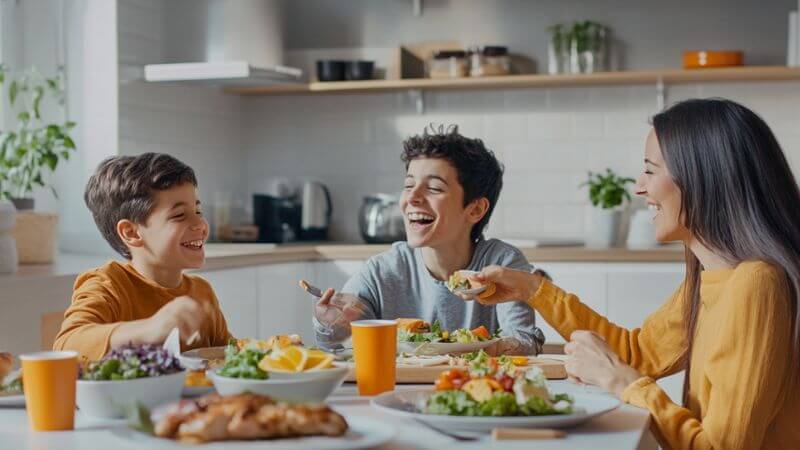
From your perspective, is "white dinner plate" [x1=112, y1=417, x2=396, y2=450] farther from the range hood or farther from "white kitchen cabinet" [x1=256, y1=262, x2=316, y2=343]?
the range hood

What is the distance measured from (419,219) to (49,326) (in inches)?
43.8

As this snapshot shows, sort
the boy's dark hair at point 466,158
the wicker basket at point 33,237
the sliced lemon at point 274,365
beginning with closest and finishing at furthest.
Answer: the sliced lemon at point 274,365
the boy's dark hair at point 466,158
the wicker basket at point 33,237

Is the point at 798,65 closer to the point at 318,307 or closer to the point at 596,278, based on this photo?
the point at 596,278

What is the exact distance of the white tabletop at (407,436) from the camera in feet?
4.46

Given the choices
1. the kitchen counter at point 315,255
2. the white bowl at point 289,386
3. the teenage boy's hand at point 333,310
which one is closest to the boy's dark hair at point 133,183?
the teenage boy's hand at point 333,310

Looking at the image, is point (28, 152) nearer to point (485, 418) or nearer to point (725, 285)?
point (725, 285)

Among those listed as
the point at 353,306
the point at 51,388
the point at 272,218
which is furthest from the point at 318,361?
the point at 272,218

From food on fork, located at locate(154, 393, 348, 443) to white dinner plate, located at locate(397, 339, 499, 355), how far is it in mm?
715

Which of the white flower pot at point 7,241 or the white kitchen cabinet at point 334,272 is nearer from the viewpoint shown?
the white flower pot at point 7,241

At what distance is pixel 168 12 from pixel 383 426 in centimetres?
356

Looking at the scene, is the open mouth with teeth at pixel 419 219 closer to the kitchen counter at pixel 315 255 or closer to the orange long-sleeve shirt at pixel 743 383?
the orange long-sleeve shirt at pixel 743 383

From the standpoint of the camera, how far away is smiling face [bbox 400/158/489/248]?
276 cm

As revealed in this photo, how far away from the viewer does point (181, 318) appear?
1.58m

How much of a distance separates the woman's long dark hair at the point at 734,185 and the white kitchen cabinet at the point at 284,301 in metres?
2.49
